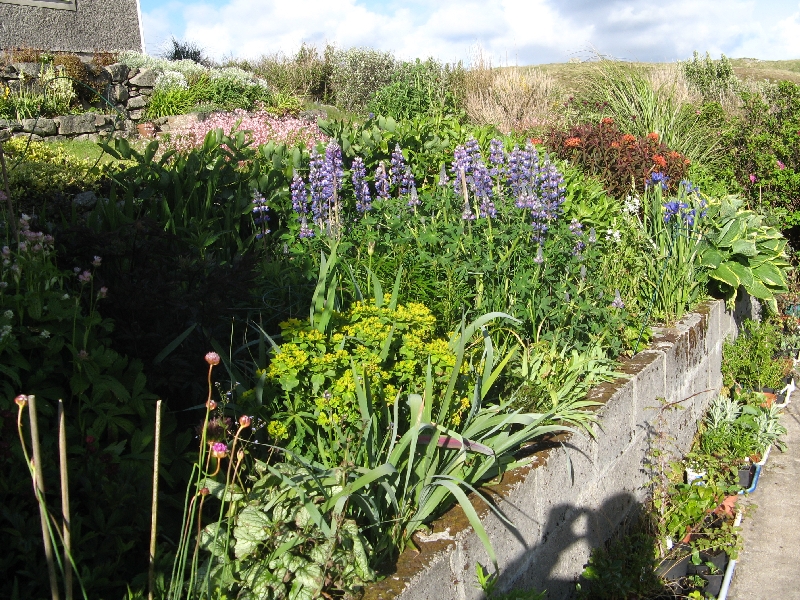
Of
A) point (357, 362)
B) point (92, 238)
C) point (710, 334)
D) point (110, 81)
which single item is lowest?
point (710, 334)

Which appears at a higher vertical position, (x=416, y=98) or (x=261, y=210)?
(x=416, y=98)

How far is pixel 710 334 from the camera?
5.28 metres

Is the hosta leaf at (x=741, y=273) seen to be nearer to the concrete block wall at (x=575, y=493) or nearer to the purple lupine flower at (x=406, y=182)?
the concrete block wall at (x=575, y=493)

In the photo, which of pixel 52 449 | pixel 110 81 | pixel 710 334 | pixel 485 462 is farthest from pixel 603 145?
pixel 110 81

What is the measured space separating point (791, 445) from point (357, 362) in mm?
4114

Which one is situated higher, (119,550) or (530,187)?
(530,187)

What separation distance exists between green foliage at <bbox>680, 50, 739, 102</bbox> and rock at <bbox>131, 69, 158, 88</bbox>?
33.7ft

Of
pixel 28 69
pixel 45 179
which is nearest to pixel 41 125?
pixel 28 69

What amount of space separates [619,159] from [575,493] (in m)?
4.82

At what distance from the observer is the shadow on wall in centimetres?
271

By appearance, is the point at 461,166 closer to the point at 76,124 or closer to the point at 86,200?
the point at 86,200

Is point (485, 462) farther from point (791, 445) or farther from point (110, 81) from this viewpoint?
point (110, 81)

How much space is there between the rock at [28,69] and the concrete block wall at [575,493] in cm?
1164

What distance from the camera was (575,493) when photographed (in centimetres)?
310
